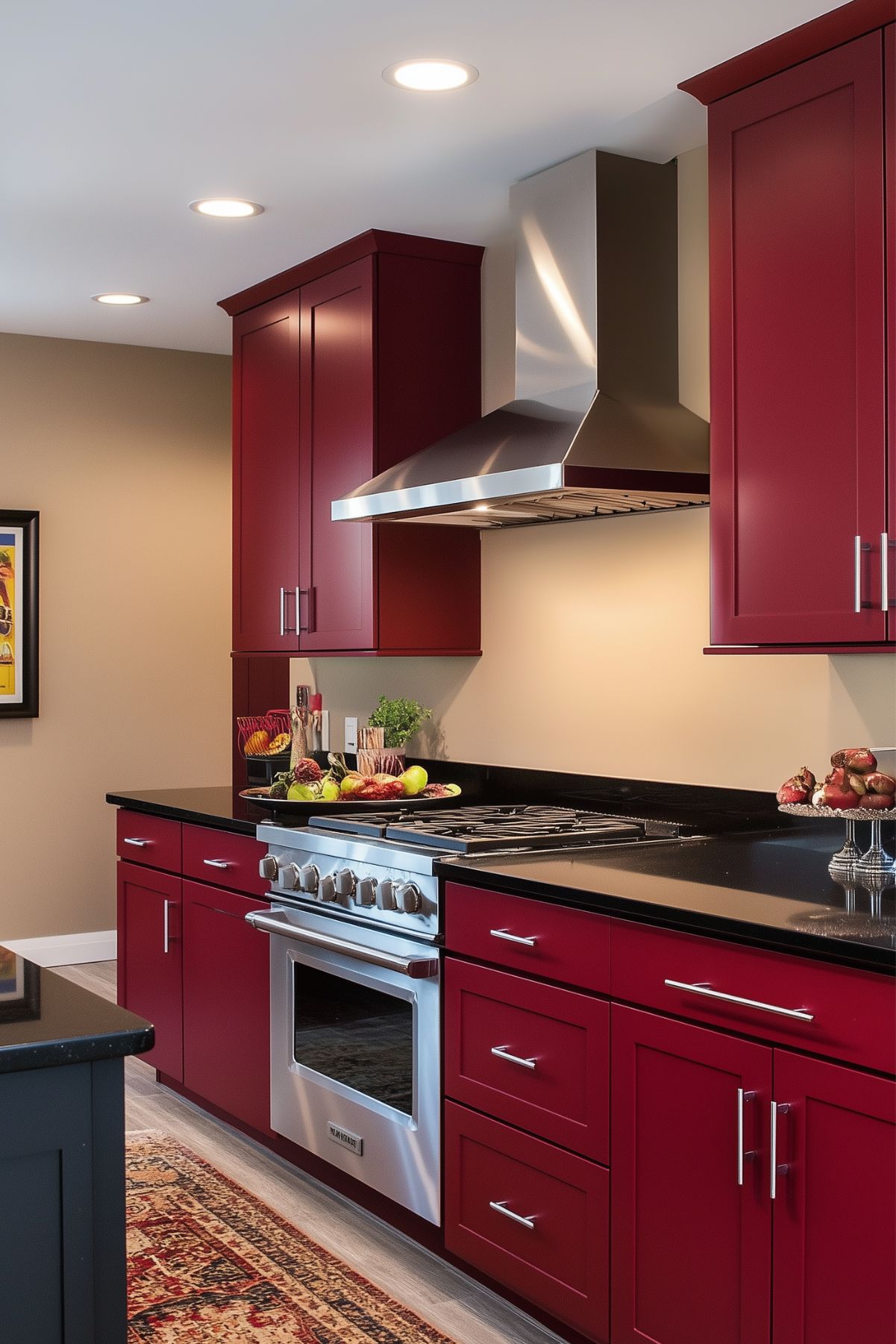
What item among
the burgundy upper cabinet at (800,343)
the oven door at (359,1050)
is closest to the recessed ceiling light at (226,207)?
the burgundy upper cabinet at (800,343)

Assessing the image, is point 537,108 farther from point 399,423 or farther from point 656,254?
point 399,423

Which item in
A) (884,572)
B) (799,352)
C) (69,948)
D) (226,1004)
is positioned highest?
(799,352)

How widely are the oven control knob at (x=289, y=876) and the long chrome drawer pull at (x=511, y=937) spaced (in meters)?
0.75

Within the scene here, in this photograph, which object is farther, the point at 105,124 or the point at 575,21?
the point at 105,124

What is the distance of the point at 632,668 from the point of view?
345cm

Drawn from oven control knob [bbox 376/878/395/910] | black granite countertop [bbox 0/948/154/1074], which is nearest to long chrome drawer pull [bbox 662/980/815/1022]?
oven control knob [bbox 376/878/395/910]

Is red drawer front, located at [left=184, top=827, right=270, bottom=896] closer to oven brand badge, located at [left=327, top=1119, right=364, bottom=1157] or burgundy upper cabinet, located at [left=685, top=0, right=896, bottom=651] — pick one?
oven brand badge, located at [left=327, top=1119, right=364, bottom=1157]

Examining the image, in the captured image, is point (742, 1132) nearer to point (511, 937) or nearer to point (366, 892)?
point (511, 937)

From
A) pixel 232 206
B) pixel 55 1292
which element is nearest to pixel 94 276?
pixel 232 206

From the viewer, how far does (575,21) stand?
256cm

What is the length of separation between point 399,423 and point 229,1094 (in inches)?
74.6

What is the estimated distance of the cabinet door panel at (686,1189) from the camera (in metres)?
2.06

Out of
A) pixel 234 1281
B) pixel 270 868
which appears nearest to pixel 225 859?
pixel 270 868

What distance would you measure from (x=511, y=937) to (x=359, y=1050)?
71 centimetres
